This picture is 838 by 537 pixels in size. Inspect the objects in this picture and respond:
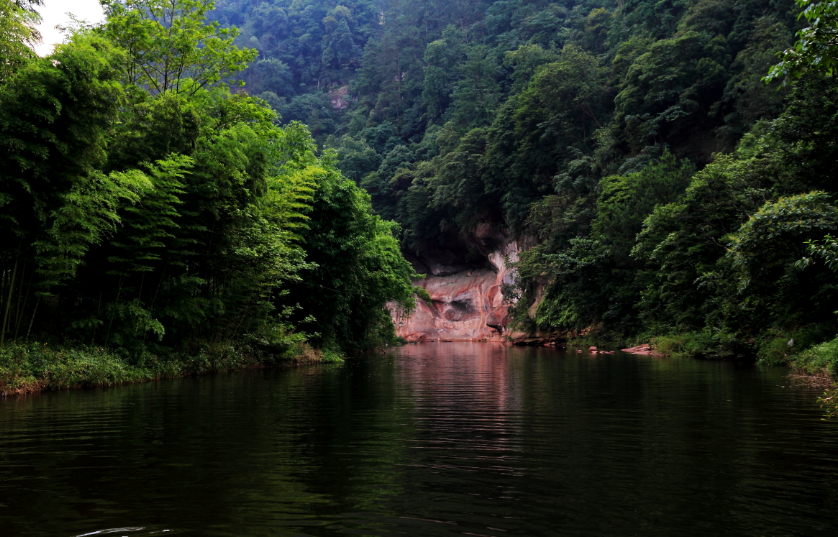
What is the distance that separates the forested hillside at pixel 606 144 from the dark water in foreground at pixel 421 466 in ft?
8.96

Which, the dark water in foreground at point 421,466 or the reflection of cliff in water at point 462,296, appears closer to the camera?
the dark water in foreground at point 421,466

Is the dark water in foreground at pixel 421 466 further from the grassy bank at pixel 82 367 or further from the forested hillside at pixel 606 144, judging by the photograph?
the forested hillside at pixel 606 144

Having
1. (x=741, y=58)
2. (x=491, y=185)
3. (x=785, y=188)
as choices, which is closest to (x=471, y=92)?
(x=491, y=185)

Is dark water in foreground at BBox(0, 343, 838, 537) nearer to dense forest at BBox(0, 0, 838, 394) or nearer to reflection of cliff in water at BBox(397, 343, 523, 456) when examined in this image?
reflection of cliff in water at BBox(397, 343, 523, 456)

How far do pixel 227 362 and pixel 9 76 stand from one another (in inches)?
382

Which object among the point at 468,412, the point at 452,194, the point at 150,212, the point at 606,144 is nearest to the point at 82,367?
the point at 150,212

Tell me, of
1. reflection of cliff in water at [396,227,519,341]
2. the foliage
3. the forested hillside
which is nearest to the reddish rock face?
reflection of cliff in water at [396,227,519,341]

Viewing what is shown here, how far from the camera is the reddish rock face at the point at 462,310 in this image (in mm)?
66188

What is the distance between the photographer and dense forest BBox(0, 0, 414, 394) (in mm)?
12492

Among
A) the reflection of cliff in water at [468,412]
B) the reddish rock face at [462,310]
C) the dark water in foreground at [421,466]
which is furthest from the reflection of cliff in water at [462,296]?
the dark water in foreground at [421,466]

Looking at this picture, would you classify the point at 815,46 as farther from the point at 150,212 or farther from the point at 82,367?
the point at 82,367

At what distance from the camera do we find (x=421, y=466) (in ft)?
19.4

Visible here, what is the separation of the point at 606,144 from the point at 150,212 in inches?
1505

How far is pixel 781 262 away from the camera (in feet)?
57.0
